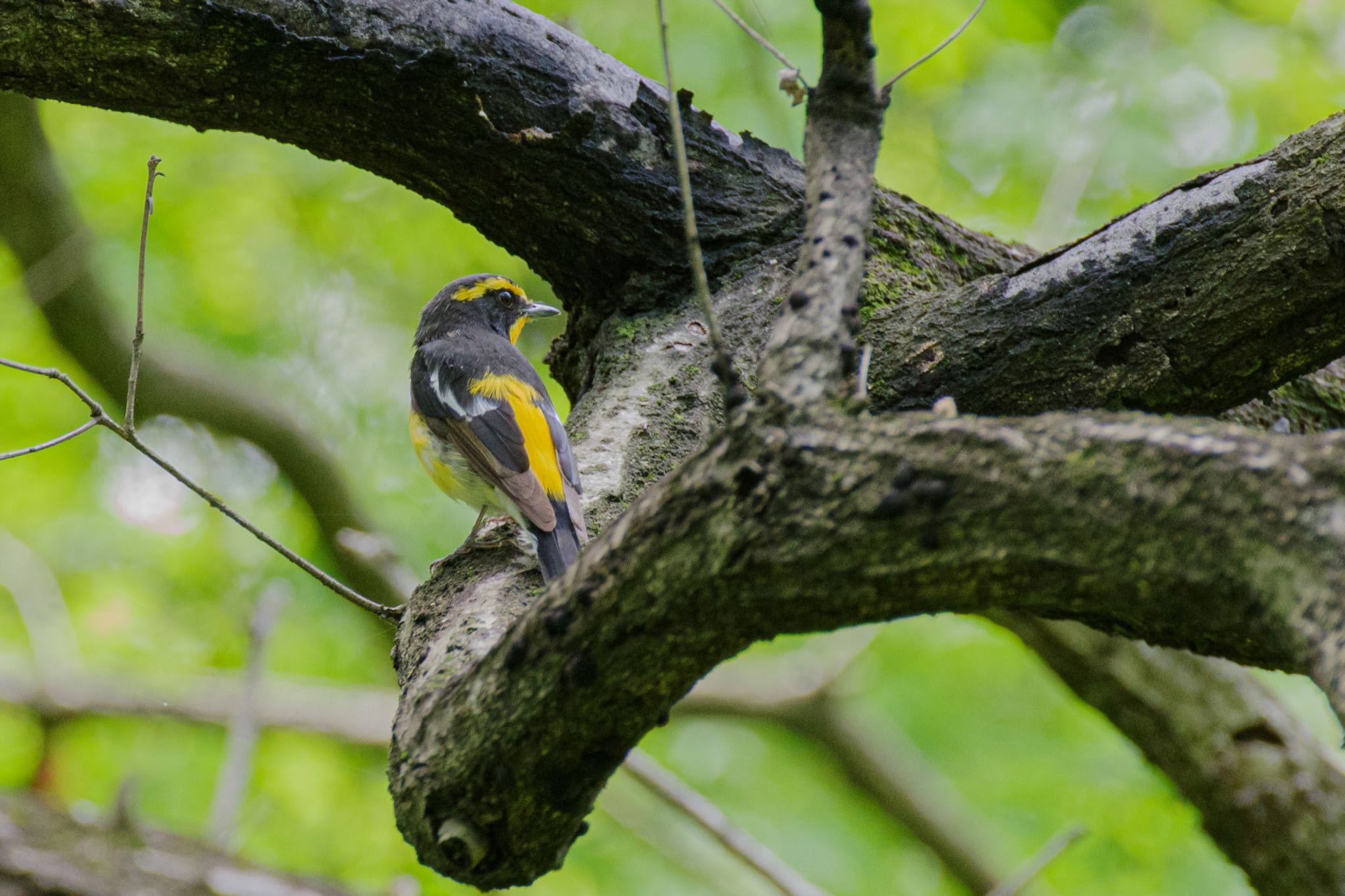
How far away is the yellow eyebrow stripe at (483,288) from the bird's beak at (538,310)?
3.7 inches

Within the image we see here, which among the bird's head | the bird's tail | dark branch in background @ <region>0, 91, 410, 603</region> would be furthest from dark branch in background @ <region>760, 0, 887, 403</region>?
dark branch in background @ <region>0, 91, 410, 603</region>

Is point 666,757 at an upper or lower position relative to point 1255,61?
lower

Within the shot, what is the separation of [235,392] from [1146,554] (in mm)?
6000

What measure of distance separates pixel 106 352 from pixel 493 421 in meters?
3.65

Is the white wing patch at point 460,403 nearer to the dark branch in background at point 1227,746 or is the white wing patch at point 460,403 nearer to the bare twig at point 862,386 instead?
the bare twig at point 862,386

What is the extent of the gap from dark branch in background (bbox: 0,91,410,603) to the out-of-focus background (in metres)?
0.14

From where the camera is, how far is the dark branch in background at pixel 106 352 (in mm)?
6168

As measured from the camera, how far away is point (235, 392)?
6.57 metres

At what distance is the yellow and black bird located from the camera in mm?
3463

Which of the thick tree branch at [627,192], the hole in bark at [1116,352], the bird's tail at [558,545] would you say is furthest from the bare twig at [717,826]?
the hole in bark at [1116,352]

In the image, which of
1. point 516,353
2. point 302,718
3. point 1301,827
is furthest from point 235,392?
point 1301,827

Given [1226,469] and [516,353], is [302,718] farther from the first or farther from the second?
[1226,469]

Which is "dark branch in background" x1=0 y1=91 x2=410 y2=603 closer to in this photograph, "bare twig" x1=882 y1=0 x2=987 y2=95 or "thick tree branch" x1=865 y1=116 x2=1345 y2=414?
"thick tree branch" x1=865 y1=116 x2=1345 y2=414

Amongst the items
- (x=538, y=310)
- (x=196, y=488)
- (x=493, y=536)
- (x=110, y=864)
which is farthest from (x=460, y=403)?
(x=110, y=864)
